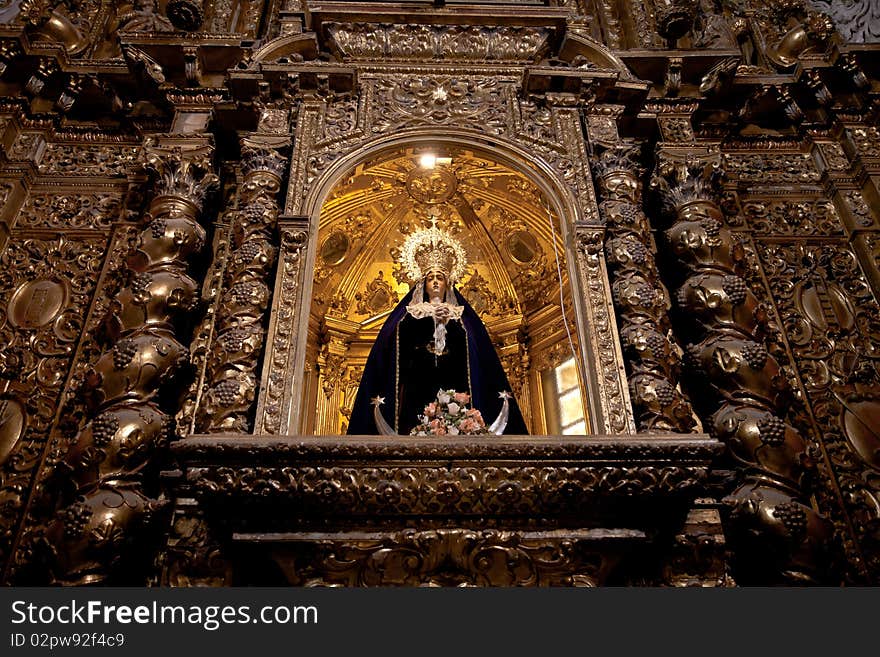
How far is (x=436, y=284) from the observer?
5957 mm

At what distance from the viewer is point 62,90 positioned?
6.58m

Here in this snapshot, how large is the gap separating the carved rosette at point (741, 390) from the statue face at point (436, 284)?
184 centimetres

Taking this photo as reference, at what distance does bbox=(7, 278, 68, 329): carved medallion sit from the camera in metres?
5.32

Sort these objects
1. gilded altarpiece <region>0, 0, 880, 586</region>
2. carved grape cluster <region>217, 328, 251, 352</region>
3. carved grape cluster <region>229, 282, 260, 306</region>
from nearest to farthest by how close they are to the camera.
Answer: gilded altarpiece <region>0, 0, 880, 586</region> → carved grape cluster <region>217, 328, 251, 352</region> → carved grape cluster <region>229, 282, 260, 306</region>

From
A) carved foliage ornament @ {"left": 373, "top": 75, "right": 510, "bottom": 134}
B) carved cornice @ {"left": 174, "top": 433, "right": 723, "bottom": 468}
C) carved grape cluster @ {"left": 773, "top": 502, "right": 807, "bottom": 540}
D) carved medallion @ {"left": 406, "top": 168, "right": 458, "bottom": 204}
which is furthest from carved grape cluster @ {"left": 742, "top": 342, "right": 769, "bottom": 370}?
carved medallion @ {"left": 406, "top": 168, "right": 458, "bottom": 204}

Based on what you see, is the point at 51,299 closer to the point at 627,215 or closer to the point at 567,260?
the point at 567,260

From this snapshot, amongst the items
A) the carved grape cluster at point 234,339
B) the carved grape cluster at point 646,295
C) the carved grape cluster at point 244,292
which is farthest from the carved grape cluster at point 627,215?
the carved grape cluster at point 234,339

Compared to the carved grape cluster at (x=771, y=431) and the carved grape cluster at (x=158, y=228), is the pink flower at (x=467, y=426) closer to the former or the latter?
the carved grape cluster at (x=771, y=431)

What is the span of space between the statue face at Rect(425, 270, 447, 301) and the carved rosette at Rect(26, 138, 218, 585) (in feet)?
6.09

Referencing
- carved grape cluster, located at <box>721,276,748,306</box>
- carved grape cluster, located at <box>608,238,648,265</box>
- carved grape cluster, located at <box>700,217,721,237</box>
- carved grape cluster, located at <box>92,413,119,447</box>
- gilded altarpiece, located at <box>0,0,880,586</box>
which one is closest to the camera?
gilded altarpiece, located at <box>0,0,880,586</box>

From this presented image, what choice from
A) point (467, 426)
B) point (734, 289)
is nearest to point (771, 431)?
point (734, 289)

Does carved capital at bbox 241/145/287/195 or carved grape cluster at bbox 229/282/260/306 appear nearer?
carved grape cluster at bbox 229/282/260/306

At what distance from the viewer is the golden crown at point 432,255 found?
244 inches

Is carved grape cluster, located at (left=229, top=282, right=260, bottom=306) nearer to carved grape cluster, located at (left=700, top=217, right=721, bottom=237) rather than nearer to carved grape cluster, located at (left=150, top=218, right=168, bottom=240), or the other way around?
carved grape cluster, located at (left=150, top=218, right=168, bottom=240)
